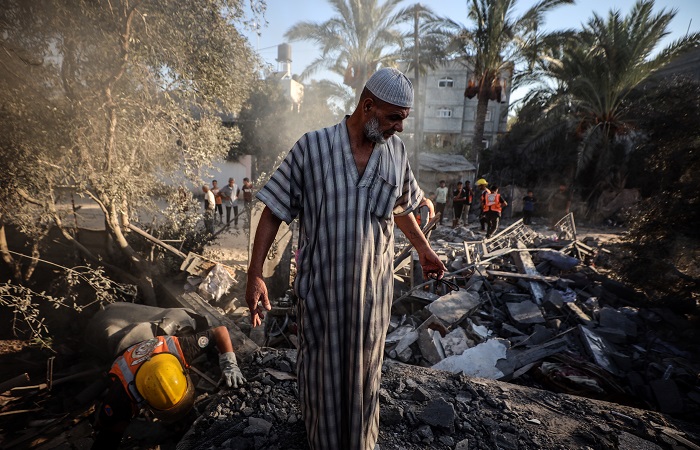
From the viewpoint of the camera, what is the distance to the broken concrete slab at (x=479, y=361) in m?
3.79

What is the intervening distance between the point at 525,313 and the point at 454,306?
3.66 feet

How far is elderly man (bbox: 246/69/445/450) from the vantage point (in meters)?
1.61

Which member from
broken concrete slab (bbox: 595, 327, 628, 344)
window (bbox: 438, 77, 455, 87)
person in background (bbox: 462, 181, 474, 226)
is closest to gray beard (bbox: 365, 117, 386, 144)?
broken concrete slab (bbox: 595, 327, 628, 344)

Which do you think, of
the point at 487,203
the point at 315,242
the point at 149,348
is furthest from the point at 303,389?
the point at 487,203

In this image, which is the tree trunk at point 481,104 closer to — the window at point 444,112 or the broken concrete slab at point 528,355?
the broken concrete slab at point 528,355

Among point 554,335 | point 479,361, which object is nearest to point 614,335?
point 554,335

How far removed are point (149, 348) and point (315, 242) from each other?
1.89 m

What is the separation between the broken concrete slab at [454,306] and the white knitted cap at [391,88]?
13.1 ft

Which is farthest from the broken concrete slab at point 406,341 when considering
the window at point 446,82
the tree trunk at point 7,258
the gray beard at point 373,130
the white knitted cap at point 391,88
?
the window at point 446,82

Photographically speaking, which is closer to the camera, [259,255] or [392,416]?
[259,255]

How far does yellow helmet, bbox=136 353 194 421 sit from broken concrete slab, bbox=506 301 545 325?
4.56 meters

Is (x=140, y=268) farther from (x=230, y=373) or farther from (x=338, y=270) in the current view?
(x=338, y=270)

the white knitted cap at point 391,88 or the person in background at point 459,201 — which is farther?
the person in background at point 459,201

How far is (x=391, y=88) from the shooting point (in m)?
1.56
